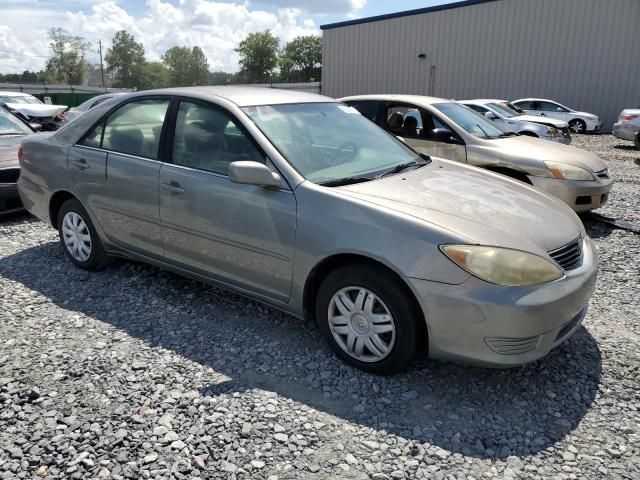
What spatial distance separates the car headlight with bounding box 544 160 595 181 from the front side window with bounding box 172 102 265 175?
155 inches

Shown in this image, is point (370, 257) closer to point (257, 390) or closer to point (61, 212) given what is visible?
point (257, 390)

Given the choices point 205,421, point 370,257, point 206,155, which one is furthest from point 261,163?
point 205,421

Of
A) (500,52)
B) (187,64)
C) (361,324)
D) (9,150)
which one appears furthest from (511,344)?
(187,64)

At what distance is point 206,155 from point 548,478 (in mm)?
2727

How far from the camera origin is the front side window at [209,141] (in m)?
3.45

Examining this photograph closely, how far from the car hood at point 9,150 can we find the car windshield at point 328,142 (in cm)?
410

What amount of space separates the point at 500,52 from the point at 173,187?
23832 mm

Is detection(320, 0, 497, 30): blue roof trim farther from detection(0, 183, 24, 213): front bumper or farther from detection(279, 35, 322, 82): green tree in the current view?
detection(279, 35, 322, 82): green tree

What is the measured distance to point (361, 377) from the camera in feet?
9.96

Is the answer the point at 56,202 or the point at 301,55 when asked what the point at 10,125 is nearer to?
the point at 56,202

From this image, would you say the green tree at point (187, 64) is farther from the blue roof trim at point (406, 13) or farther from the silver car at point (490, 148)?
the silver car at point (490, 148)

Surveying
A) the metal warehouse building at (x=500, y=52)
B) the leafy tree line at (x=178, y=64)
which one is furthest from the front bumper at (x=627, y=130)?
the leafy tree line at (x=178, y=64)

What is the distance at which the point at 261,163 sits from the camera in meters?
3.27

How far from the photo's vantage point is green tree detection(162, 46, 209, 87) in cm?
10650
